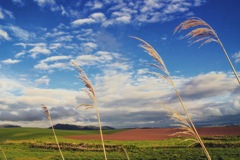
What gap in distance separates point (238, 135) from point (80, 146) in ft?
98.7

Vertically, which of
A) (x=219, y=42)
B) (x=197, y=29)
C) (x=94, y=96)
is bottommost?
(x=94, y=96)

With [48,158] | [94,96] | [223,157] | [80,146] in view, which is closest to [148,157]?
[223,157]

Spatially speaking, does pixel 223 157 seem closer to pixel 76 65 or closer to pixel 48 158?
pixel 48 158

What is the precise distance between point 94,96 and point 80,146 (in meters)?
51.7

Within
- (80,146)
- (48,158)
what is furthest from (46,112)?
(80,146)

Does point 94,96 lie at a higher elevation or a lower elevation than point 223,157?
higher

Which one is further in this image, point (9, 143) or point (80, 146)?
point (9, 143)

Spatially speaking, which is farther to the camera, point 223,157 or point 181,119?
point 223,157

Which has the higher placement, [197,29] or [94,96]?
[197,29]

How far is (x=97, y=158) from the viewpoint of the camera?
4175 centimetres

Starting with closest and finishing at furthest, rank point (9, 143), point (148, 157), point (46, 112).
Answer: point (46, 112), point (148, 157), point (9, 143)

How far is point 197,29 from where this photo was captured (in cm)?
473

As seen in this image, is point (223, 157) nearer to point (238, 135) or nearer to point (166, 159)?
point (166, 159)

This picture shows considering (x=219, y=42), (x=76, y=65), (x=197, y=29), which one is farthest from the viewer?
(x=76, y=65)
